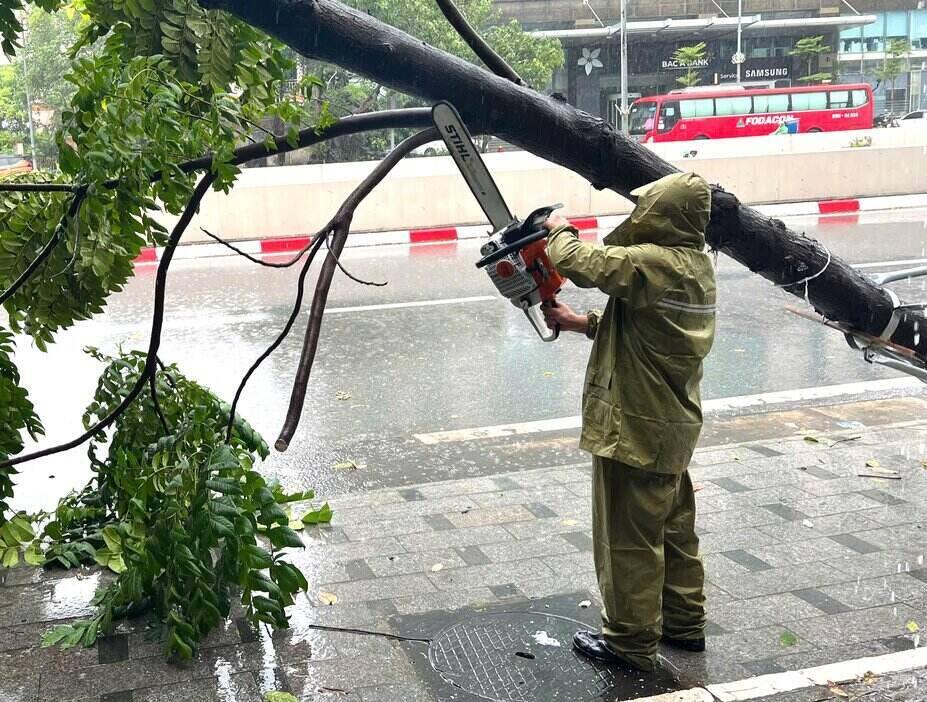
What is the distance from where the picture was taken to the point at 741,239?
3504mm

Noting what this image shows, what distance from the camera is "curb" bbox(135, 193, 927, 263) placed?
16781 mm

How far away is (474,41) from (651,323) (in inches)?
43.2

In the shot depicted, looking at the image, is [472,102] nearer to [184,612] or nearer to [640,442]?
[640,442]

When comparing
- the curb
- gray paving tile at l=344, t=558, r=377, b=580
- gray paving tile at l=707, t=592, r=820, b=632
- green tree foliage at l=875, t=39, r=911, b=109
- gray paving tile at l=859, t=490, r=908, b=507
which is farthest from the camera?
green tree foliage at l=875, t=39, r=911, b=109

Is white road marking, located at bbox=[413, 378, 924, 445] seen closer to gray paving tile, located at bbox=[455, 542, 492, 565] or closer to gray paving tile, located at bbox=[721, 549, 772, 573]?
gray paving tile, located at bbox=[455, 542, 492, 565]

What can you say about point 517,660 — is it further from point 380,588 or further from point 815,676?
point 815,676

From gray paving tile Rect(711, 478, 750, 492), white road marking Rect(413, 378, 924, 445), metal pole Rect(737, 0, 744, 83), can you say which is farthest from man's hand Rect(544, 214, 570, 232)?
metal pole Rect(737, 0, 744, 83)

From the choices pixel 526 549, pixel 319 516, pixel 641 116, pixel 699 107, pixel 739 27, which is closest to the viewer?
pixel 526 549

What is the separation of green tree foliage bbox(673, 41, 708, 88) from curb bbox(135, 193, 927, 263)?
1831 centimetres

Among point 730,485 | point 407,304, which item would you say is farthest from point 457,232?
point 730,485

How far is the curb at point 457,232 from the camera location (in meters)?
16.8

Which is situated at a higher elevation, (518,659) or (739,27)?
(739,27)

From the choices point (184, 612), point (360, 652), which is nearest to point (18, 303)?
point (184, 612)

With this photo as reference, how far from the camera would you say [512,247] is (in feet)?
10.8
